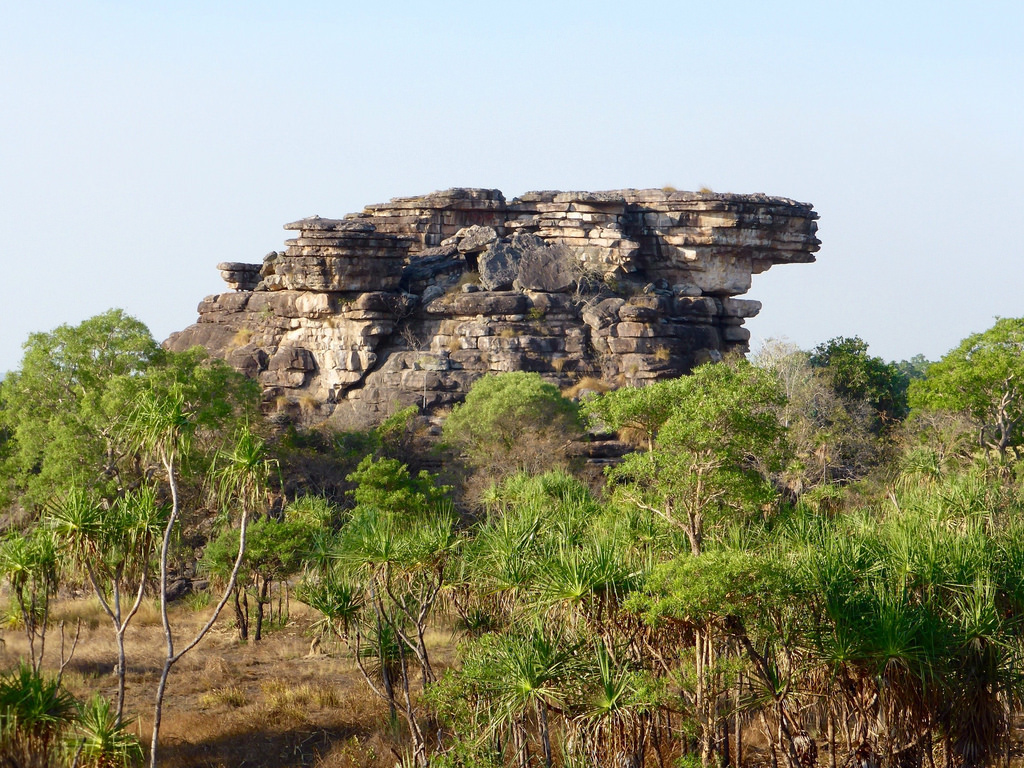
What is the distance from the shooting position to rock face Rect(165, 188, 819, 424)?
45.5 metres

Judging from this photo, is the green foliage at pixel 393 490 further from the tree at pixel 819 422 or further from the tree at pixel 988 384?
the tree at pixel 988 384

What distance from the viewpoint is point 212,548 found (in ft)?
92.0

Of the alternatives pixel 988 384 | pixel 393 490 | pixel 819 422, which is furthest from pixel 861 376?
pixel 393 490

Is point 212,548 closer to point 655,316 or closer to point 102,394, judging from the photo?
point 102,394

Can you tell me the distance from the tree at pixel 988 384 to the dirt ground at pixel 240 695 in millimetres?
17701

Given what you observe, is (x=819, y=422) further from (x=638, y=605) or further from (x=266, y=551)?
(x=638, y=605)

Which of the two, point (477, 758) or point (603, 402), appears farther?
point (603, 402)

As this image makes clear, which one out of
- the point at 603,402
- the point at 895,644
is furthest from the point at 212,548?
the point at 895,644

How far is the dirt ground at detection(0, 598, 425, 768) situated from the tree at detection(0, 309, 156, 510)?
377 cm

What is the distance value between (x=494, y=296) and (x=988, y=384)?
1922 centimetres

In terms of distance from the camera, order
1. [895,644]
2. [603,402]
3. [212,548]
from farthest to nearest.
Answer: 1. [212,548]
2. [603,402]
3. [895,644]

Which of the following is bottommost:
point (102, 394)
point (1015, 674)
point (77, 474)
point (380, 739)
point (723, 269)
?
point (380, 739)

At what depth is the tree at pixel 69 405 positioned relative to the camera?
30.9m

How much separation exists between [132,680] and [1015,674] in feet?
55.1
